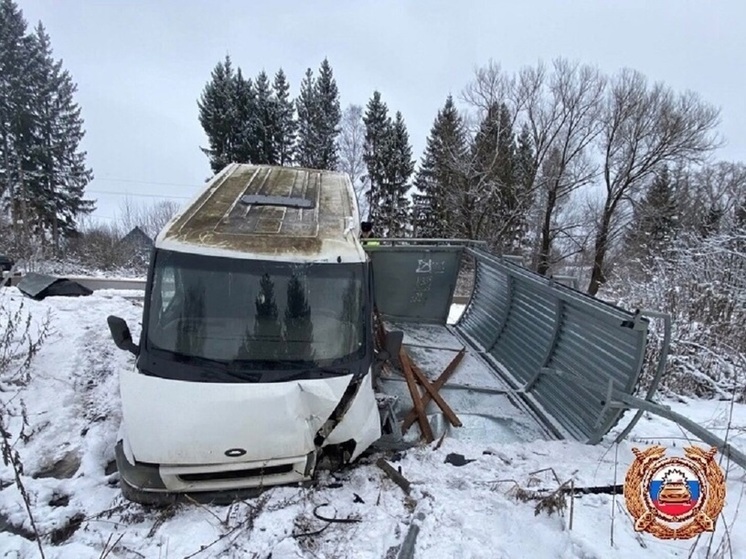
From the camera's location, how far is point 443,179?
25.9 meters

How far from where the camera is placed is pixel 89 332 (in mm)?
6633

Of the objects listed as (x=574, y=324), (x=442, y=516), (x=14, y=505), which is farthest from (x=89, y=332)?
(x=574, y=324)

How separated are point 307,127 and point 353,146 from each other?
387 centimetres

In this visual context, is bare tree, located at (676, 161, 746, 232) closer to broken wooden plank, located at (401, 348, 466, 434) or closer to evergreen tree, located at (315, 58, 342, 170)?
evergreen tree, located at (315, 58, 342, 170)

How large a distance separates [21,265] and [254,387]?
618 inches

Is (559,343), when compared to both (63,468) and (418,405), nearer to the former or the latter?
(418,405)

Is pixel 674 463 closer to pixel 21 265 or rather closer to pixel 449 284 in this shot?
pixel 449 284

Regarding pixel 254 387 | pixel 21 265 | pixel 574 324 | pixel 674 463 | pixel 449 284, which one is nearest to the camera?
pixel 674 463

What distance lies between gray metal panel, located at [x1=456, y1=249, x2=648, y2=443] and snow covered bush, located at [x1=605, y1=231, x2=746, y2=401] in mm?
1854

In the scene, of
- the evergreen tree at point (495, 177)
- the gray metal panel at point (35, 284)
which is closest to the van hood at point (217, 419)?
the gray metal panel at point (35, 284)

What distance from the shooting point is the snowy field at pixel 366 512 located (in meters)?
2.62

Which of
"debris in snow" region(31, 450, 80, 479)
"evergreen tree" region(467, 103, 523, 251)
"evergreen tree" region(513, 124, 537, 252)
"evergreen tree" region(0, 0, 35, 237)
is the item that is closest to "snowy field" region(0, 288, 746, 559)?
"debris in snow" region(31, 450, 80, 479)

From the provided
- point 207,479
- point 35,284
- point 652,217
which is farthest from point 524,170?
point 207,479

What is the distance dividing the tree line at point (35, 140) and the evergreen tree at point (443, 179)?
21.2 metres
